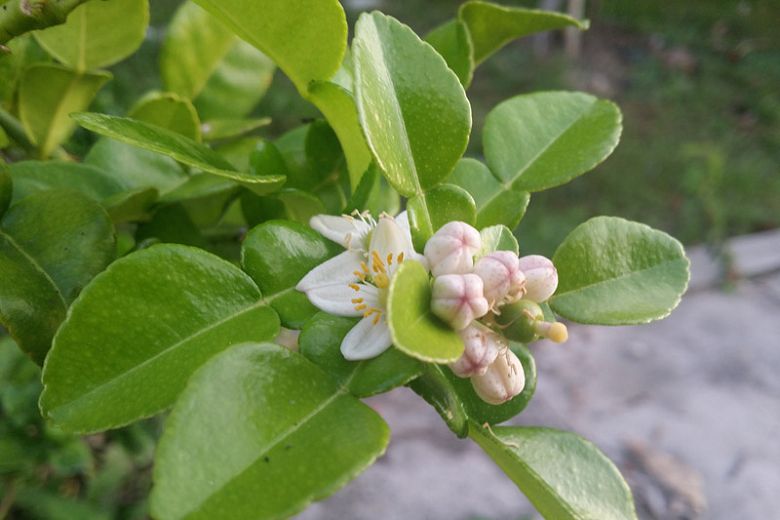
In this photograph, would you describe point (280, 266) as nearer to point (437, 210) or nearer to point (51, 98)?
point (437, 210)

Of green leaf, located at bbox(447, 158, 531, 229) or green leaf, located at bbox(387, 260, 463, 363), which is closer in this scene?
green leaf, located at bbox(387, 260, 463, 363)

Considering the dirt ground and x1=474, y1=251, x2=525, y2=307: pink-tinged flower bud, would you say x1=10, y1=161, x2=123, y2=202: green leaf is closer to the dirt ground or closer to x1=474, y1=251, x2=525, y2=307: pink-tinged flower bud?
x1=474, y1=251, x2=525, y2=307: pink-tinged flower bud

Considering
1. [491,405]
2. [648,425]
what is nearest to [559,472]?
[491,405]

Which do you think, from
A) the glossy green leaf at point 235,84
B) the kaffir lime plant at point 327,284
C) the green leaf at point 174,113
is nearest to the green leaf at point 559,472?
the kaffir lime plant at point 327,284

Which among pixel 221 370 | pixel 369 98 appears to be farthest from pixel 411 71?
pixel 221 370

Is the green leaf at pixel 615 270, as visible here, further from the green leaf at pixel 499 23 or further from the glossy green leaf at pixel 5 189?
the glossy green leaf at pixel 5 189

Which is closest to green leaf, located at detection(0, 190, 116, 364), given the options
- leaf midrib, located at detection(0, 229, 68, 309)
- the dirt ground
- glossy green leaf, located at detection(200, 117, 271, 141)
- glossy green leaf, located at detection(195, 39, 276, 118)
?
leaf midrib, located at detection(0, 229, 68, 309)
